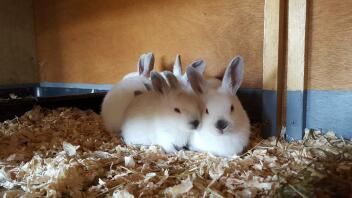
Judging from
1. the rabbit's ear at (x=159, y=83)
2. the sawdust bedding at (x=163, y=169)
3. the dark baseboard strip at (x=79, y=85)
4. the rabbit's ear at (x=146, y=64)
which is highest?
the rabbit's ear at (x=146, y=64)

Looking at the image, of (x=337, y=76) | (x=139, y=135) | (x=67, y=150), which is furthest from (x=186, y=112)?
(x=337, y=76)

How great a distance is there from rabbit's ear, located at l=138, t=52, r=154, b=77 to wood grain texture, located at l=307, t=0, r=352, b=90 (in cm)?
124

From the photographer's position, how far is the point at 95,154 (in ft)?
6.74

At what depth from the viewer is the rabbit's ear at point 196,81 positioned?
2.12 metres

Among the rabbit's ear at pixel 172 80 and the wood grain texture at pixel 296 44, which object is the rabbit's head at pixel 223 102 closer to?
the rabbit's ear at pixel 172 80

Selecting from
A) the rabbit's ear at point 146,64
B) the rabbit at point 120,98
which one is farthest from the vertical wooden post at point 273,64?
the rabbit's ear at point 146,64

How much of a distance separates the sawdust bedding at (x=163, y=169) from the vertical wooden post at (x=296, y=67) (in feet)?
0.38

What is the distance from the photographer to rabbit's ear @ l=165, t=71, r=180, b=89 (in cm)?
223

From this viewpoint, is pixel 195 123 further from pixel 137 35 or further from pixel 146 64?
pixel 137 35

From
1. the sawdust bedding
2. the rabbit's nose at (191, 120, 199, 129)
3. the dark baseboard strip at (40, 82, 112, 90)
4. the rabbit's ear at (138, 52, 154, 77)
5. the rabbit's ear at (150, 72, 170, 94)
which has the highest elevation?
the rabbit's ear at (138, 52, 154, 77)

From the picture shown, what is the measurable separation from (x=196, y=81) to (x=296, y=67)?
0.66 m

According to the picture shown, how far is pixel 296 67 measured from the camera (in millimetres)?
2248

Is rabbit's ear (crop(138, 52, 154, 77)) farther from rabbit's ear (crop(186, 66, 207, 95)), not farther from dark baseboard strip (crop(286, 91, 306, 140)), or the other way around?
dark baseboard strip (crop(286, 91, 306, 140))

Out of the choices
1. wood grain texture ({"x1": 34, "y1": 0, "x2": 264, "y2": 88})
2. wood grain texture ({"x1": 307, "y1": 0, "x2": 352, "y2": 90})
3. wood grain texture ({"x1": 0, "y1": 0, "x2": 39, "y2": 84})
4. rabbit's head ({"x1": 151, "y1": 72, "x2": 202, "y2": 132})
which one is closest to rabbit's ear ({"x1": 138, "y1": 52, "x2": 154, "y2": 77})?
wood grain texture ({"x1": 34, "y1": 0, "x2": 264, "y2": 88})
